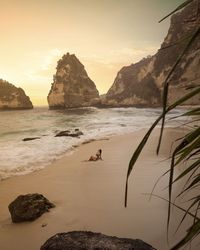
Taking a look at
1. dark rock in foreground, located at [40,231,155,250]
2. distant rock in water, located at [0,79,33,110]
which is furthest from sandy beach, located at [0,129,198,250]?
distant rock in water, located at [0,79,33,110]

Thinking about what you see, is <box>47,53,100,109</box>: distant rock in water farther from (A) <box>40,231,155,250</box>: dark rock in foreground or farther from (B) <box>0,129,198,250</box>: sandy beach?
(A) <box>40,231,155,250</box>: dark rock in foreground

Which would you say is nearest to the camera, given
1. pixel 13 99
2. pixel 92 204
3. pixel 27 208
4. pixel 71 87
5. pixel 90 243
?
pixel 90 243

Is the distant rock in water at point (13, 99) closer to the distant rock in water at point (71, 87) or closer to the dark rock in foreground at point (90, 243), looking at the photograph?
the distant rock in water at point (71, 87)

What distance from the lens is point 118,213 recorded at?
4574 millimetres

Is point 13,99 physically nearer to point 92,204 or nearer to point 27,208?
point 92,204

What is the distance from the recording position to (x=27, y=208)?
4.77 metres

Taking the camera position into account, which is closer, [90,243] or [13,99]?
[90,243]

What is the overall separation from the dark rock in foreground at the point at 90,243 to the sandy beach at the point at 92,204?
2.58 feet

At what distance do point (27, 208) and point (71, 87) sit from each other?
9681cm

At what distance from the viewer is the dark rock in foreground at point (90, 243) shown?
9.06 ft

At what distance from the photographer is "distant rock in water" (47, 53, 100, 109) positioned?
98.2 meters

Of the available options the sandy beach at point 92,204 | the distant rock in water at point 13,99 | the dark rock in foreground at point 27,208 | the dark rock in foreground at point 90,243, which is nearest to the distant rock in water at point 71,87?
the distant rock in water at point 13,99

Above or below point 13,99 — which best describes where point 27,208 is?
above

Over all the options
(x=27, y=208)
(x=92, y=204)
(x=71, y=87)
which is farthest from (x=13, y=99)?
(x=27, y=208)
